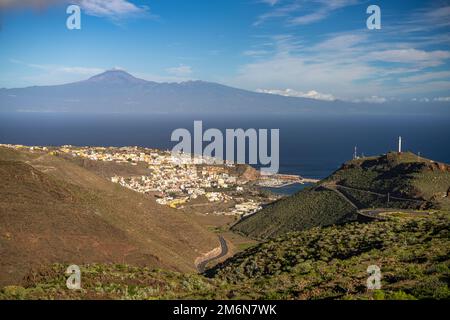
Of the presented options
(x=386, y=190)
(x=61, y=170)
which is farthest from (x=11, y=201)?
(x=386, y=190)

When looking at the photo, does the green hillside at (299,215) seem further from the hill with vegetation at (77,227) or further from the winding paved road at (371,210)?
the hill with vegetation at (77,227)

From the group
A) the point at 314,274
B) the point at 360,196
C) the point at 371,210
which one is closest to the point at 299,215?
the point at 360,196

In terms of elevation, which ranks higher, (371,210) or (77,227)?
(77,227)

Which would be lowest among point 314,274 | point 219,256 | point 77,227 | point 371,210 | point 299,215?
point 219,256

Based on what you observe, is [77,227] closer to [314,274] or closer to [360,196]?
[314,274]

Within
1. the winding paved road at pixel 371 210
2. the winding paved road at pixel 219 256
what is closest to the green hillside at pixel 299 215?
the winding paved road at pixel 371 210

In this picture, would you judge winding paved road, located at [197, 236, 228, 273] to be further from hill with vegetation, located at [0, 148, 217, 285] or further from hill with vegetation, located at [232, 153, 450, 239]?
hill with vegetation, located at [232, 153, 450, 239]
